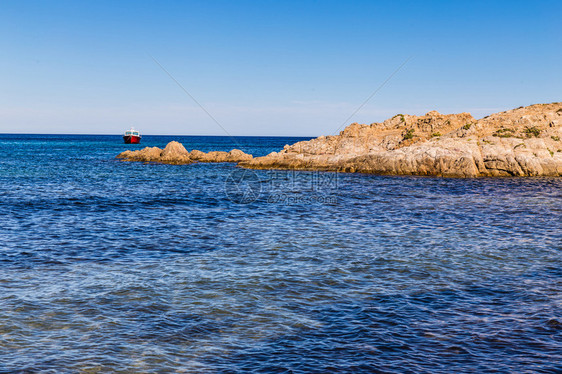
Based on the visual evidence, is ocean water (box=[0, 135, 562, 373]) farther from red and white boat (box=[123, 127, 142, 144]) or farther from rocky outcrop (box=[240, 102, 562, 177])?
red and white boat (box=[123, 127, 142, 144])

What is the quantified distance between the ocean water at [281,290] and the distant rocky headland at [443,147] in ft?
79.0

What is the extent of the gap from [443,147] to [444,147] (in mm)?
118

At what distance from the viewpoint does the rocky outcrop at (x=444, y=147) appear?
5178 cm

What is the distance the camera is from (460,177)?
50.8 m

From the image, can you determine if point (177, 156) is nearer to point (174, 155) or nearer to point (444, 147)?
point (174, 155)

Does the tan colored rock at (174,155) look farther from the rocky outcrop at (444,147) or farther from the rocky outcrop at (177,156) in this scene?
the rocky outcrop at (444,147)

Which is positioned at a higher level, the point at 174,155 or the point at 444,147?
the point at 444,147

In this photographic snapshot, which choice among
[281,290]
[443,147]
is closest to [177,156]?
[443,147]

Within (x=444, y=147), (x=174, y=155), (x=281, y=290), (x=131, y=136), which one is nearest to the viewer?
(x=281, y=290)

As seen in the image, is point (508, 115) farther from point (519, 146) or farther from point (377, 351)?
point (377, 351)

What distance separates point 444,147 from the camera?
55344 mm

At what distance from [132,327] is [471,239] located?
15775 millimetres

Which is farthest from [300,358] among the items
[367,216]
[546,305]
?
[367,216]

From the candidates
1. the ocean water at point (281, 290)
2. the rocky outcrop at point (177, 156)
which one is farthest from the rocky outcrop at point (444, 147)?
the ocean water at point (281, 290)
